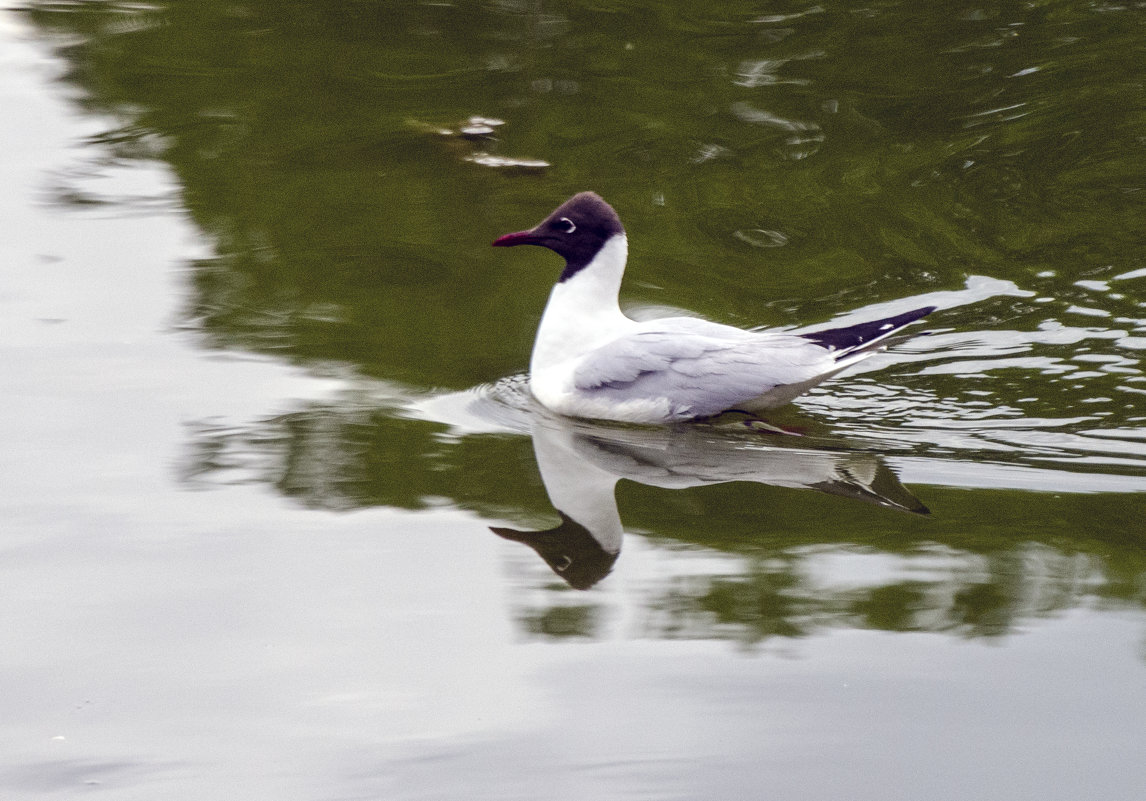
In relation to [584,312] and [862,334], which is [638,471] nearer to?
[584,312]

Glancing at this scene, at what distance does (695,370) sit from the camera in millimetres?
5445

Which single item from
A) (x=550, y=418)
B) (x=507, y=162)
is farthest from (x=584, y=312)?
(x=507, y=162)

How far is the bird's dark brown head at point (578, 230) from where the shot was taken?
581cm

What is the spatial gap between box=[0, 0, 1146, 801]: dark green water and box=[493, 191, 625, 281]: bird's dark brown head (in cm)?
63

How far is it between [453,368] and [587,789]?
9.64 feet

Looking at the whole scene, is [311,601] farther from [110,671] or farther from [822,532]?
[822,532]

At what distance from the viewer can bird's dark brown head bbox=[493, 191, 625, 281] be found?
5809 millimetres

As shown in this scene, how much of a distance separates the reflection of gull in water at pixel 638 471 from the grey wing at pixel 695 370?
15cm

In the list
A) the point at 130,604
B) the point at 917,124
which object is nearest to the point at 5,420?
the point at 130,604

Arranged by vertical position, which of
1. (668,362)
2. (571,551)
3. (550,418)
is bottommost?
(550,418)

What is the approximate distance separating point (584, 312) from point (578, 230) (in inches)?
13.2

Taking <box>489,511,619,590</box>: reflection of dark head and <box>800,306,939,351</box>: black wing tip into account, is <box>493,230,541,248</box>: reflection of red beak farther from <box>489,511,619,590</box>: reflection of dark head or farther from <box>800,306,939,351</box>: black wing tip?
<box>489,511,619,590</box>: reflection of dark head

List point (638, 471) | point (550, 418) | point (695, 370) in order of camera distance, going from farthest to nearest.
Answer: point (550, 418) < point (695, 370) < point (638, 471)

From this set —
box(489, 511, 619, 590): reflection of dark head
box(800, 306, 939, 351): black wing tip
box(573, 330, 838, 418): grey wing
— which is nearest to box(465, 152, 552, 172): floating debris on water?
box(573, 330, 838, 418): grey wing
